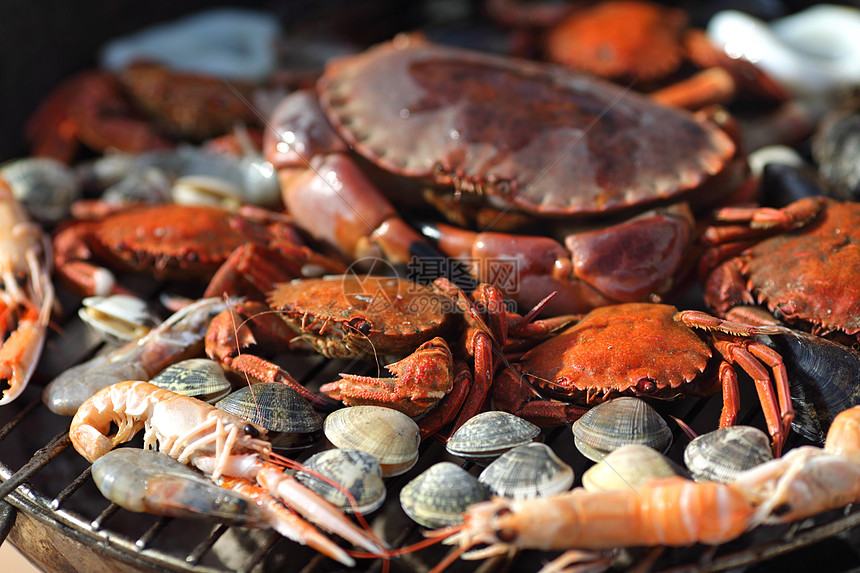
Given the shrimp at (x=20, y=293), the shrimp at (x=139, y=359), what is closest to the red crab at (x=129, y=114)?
the shrimp at (x=20, y=293)

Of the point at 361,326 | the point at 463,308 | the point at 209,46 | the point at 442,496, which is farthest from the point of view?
the point at 209,46

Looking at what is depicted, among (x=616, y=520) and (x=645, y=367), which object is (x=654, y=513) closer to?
(x=616, y=520)

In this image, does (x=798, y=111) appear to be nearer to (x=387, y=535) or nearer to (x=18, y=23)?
(x=387, y=535)

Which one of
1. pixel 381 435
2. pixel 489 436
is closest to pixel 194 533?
pixel 381 435

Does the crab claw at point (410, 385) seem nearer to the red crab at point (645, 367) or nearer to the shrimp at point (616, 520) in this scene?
the red crab at point (645, 367)

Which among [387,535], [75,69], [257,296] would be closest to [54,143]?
[75,69]

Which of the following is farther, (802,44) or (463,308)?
(802,44)

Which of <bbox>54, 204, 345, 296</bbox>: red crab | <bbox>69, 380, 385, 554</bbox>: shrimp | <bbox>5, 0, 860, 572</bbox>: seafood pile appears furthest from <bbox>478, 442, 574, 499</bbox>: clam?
<bbox>54, 204, 345, 296</bbox>: red crab
